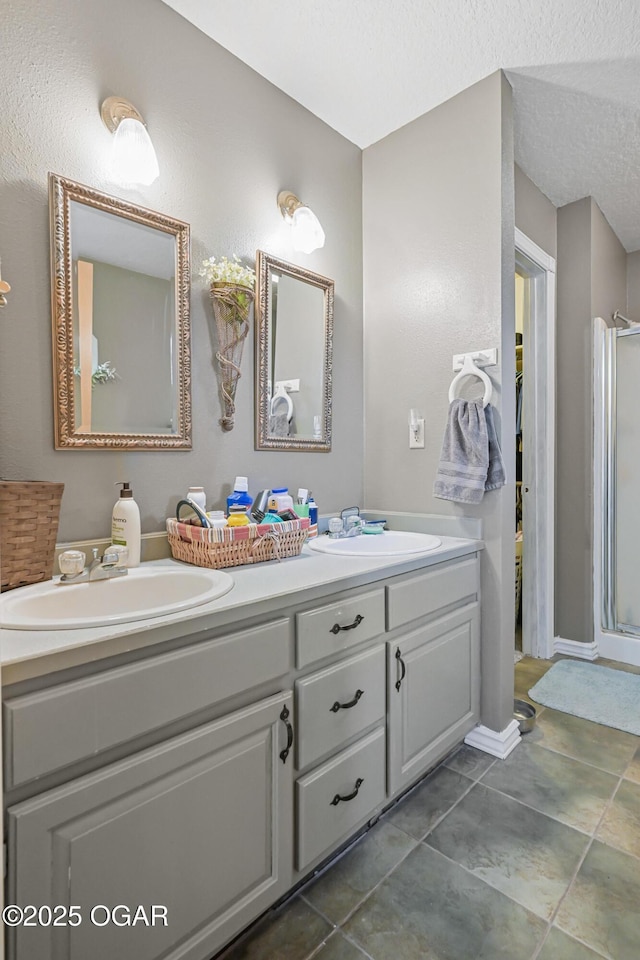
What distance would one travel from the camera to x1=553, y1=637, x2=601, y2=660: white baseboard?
2670mm

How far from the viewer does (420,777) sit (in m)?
1.63

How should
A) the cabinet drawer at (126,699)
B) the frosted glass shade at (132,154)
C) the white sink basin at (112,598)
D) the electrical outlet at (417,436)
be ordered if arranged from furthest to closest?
the electrical outlet at (417,436)
the frosted glass shade at (132,154)
the white sink basin at (112,598)
the cabinet drawer at (126,699)

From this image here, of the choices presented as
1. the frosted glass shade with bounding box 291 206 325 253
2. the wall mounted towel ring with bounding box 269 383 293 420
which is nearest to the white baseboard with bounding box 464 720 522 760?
the wall mounted towel ring with bounding box 269 383 293 420

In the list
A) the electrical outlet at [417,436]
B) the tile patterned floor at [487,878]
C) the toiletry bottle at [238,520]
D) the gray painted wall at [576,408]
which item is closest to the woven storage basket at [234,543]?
Result: the toiletry bottle at [238,520]

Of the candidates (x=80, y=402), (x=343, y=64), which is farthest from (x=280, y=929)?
(x=343, y=64)

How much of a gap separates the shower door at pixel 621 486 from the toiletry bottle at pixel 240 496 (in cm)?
215

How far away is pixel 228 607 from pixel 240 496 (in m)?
0.67

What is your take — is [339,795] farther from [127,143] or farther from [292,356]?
[127,143]

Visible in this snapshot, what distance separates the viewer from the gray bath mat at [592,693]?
6.80ft

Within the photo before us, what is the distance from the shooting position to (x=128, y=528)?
1.31 metres

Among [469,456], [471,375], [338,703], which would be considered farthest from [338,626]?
[471,375]

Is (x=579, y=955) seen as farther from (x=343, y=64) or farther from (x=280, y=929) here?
(x=343, y=64)

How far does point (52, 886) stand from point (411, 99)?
258 cm

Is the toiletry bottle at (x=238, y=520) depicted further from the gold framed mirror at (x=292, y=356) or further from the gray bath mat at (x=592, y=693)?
the gray bath mat at (x=592, y=693)
